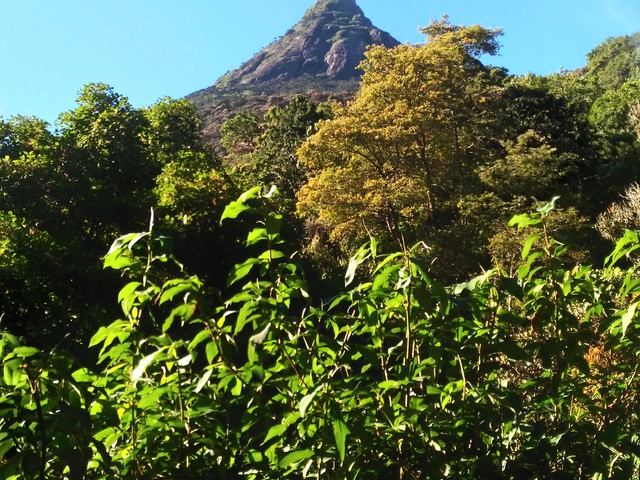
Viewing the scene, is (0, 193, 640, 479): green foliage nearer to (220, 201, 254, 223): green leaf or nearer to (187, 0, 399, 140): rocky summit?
(220, 201, 254, 223): green leaf

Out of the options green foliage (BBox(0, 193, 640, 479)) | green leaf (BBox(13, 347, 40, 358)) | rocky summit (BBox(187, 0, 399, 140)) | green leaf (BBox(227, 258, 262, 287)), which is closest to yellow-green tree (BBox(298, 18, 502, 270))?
green foliage (BBox(0, 193, 640, 479))

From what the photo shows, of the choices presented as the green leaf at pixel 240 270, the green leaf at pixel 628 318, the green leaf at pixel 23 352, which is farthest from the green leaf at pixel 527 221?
the green leaf at pixel 23 352

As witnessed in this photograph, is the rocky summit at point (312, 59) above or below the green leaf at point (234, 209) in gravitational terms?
above

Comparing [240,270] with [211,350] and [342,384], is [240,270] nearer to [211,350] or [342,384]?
[211,350]

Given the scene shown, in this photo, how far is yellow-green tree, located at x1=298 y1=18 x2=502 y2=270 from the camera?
15297mm

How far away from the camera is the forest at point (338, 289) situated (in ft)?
3.58

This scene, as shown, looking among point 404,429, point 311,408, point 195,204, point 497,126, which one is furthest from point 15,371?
point 497,126

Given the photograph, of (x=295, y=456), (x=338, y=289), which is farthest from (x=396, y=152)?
(x=295, y=456)

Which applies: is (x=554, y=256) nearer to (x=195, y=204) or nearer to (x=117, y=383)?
(x=117, y=383)

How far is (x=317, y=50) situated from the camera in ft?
297

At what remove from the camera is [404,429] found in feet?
3.72

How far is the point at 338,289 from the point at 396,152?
15.5 meters

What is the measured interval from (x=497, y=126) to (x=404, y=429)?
19.3m

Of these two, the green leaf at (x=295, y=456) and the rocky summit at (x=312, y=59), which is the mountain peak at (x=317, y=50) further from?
the green leaf at (x=295, y=456)
